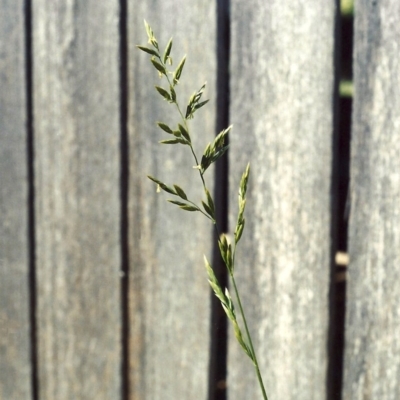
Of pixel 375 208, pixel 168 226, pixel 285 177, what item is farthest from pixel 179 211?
pixel 375 208

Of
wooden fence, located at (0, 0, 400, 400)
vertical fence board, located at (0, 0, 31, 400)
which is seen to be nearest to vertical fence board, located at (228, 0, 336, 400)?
wooden fence, located at (0, 0, 400, 400)

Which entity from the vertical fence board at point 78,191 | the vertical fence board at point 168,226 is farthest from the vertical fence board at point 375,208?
the vertical fence board at point 78,191

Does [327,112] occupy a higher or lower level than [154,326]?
higher

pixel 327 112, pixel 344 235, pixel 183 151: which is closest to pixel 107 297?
pixel 183 151

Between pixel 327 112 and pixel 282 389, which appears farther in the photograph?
pixel 282 389

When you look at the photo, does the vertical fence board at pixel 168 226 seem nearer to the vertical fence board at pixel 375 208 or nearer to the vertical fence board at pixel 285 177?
the vertical fence board at pixel 285 177

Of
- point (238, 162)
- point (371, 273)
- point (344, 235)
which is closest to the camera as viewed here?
point (371, 273)

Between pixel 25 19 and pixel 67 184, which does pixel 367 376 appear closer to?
pixel 67 184
